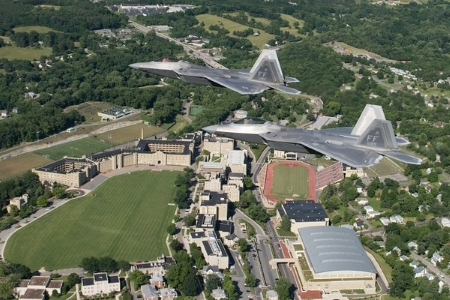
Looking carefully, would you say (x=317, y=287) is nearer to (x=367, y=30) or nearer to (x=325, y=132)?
(x=325, y=132)

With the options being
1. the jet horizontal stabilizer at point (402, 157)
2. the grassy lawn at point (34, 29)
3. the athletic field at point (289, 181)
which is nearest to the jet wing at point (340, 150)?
the jet horizontal stabilizer at point (402, 157)

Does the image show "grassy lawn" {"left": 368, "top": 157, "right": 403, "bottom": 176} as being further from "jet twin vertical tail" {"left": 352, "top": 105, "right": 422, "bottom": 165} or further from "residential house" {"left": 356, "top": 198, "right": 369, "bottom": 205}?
"jet twin vertical tail" {"left": 352, "top": 105, "right": 422, "bottom": 165}

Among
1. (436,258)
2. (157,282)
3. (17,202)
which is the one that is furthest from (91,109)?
(436,258)

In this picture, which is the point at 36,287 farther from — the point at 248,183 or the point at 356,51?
the point at 356,51

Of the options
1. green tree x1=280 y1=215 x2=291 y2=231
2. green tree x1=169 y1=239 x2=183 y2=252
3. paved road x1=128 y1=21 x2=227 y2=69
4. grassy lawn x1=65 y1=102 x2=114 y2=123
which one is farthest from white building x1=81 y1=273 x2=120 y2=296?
paved road x1=128 y1=21 x2=227 y2=69

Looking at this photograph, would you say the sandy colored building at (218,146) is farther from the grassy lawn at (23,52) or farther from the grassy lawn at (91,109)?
the grassy lawn at (23,52)

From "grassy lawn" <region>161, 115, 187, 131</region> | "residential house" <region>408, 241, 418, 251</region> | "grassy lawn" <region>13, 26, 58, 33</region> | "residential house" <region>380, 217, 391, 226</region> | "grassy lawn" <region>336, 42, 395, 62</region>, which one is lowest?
"grassy lawn" <region>161, 115, 187, 131</region>
